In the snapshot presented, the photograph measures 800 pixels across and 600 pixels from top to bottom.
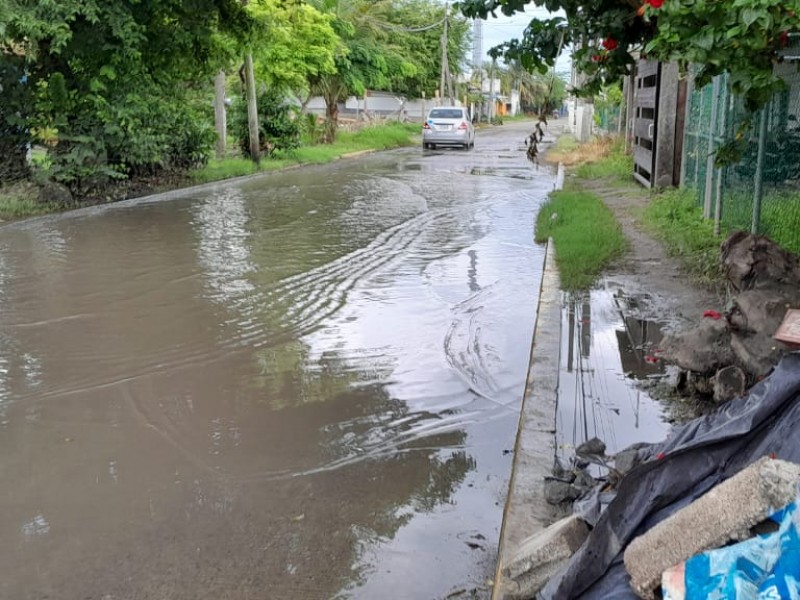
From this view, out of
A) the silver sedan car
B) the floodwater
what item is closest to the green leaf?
the floodwater

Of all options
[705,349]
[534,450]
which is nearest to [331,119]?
[705,349]

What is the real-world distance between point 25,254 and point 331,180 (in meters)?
10.9

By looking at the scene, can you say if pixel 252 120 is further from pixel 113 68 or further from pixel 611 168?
pixel 611 168

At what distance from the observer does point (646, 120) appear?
636 inches

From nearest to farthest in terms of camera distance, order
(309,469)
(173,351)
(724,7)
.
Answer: (724,7) < (309,469) < (173,351)

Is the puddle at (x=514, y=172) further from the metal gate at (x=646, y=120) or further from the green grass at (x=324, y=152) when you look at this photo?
the green grass at (x=324, y=152)

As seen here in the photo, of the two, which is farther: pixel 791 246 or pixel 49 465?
pixel 791 246

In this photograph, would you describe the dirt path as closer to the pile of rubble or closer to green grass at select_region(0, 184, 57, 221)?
the pile of rubble

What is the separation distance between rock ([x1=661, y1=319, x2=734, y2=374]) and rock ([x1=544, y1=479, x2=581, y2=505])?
4.83 ft

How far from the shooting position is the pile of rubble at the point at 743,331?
4.71 m

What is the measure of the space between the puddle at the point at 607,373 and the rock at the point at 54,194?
11029 millimetres

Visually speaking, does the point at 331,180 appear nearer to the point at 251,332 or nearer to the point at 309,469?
the point at 251,332

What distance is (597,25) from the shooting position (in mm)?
4918

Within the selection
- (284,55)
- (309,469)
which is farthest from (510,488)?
(284,55)
